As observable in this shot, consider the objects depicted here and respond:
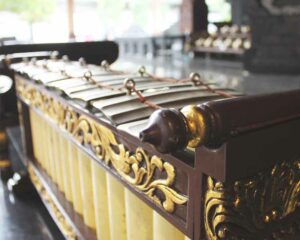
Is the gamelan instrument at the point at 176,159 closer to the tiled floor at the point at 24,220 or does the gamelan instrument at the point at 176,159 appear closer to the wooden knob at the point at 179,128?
the wooden knob at the point at 179,128

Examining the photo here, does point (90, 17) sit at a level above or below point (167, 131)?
above

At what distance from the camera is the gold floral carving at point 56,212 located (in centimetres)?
146

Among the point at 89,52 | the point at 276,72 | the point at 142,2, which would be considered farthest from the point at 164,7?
the point at 89,52

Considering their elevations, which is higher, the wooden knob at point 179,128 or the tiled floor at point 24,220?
the wooden knob at point 179,128

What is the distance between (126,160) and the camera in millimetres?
906

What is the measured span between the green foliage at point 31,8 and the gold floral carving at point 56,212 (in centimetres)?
1393

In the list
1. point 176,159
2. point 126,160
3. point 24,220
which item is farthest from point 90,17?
point 176,159

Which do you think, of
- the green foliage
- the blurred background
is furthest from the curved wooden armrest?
the green foliage

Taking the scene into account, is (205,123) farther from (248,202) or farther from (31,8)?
(31,8)

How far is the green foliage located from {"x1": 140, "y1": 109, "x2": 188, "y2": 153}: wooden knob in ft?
50.6

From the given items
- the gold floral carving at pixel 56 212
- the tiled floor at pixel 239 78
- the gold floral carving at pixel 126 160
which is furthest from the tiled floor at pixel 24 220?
the tiled floor at pixel 239 78

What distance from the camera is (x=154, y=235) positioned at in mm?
872

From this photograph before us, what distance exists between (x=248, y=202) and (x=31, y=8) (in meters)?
15.8

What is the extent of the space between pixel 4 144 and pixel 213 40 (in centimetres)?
639
